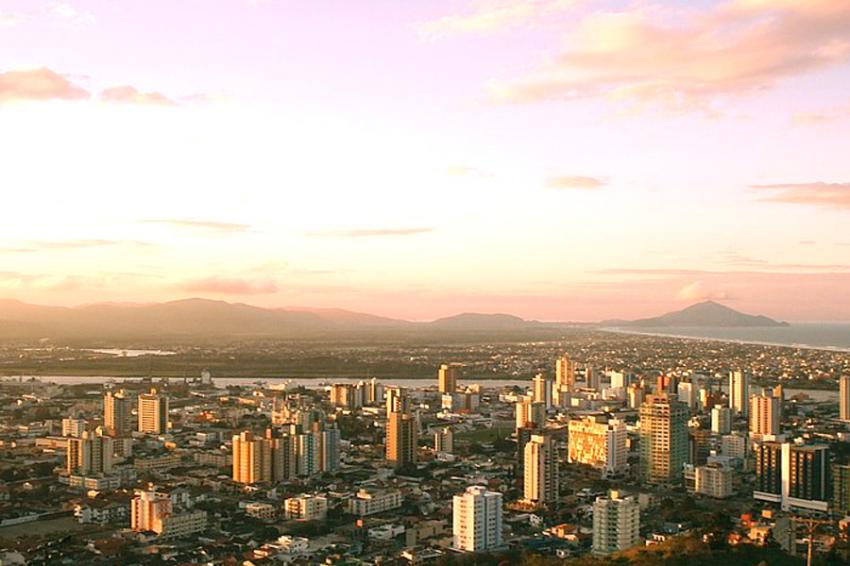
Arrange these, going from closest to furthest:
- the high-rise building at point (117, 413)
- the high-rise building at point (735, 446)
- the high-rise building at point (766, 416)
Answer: the high-rise building at point (735, 446) < the high-rise building at point (766, 416) < the high-rise building at point (117, 413)

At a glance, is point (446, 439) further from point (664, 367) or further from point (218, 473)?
point (664, 367)

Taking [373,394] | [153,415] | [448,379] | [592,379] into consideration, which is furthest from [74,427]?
[592,379]

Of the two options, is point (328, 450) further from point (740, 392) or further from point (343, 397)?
point (740, 392)

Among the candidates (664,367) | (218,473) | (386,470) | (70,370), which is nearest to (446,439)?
(386,470)

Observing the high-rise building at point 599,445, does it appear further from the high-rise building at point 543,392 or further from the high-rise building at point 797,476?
A: the high-rise building at point 543,392

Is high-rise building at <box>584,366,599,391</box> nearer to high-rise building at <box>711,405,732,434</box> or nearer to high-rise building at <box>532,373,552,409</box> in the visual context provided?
high-rise building at <box>532,373,552,409</box>

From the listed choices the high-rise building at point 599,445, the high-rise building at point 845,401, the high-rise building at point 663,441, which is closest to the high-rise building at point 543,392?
the high-rise building at point 845,401
